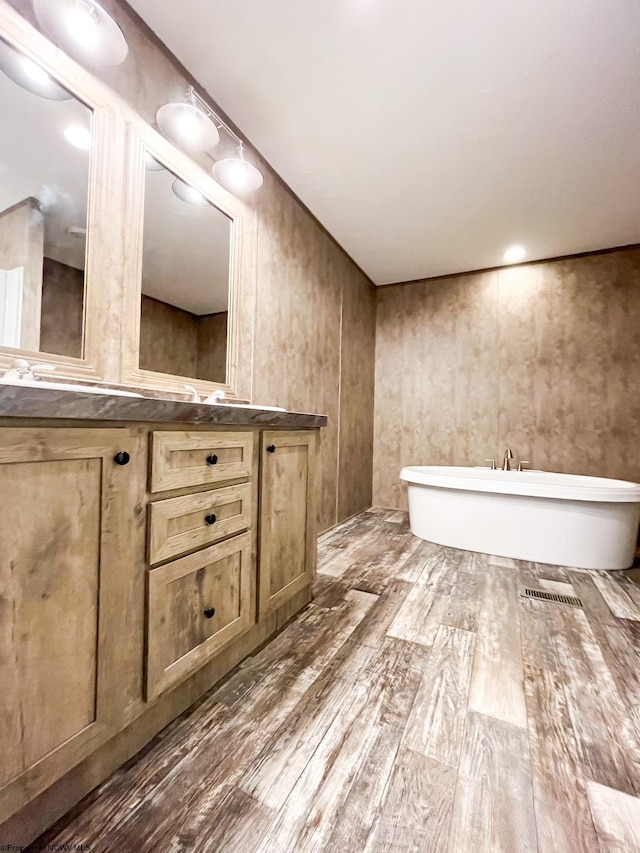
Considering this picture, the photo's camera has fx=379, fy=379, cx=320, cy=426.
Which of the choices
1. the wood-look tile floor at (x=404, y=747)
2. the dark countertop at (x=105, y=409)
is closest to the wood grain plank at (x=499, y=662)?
the wood-look tile floor at (x=404, y=747)

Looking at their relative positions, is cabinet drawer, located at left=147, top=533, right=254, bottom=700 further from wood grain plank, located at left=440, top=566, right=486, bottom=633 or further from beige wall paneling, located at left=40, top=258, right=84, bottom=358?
wood grain plank, located at left=440, top=566, right=486, bottom=633

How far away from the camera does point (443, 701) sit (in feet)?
3.99

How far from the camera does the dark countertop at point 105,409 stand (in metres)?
0.68

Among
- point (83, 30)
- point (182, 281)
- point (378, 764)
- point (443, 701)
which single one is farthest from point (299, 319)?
point (378, 764)

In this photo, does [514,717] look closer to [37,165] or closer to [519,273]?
[37,165]

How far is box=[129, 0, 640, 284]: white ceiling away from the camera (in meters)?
1.47

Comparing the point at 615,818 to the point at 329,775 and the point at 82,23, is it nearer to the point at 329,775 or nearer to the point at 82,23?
the point at 329,775

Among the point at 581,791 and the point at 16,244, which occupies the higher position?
the point at 16,244

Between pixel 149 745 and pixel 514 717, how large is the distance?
3.49ft

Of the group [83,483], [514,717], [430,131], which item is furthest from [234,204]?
[514,717]

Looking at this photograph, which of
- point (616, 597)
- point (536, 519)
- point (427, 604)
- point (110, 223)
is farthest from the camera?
point (536, 519)

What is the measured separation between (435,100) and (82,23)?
1.48 m

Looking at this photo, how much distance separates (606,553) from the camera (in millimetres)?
2396

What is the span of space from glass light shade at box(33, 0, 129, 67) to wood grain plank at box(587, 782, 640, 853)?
8.49ft
